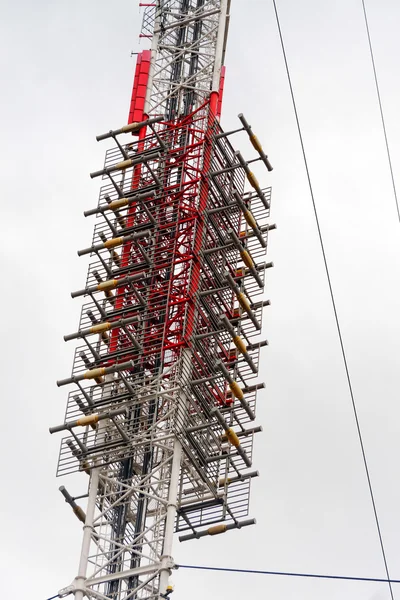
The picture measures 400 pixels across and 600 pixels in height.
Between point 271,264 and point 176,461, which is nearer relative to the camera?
point 176,461

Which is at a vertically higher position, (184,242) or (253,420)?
(184,242)

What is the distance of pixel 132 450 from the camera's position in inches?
3824

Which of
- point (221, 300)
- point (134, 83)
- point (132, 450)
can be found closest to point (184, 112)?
point (134, 83)

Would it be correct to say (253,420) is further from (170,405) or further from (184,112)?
(184,112)

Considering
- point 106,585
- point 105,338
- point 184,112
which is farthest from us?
point 184,112

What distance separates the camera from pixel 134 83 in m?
109

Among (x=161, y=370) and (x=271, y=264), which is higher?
(x=271, y=264)

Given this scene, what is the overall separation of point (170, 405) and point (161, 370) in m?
1.65

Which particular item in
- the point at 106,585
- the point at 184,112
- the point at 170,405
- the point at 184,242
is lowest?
the point at 106,585

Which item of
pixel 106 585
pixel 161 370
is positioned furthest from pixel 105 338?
pixel 106 585

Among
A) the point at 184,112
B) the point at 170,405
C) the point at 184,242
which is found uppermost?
the point at 184,112

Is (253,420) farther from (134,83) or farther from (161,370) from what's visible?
(134,83)

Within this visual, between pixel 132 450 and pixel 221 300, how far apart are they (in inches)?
345

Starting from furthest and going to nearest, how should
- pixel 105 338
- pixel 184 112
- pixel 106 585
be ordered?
pixel 184 112 → pixel 105 338 → pixel 106 585
